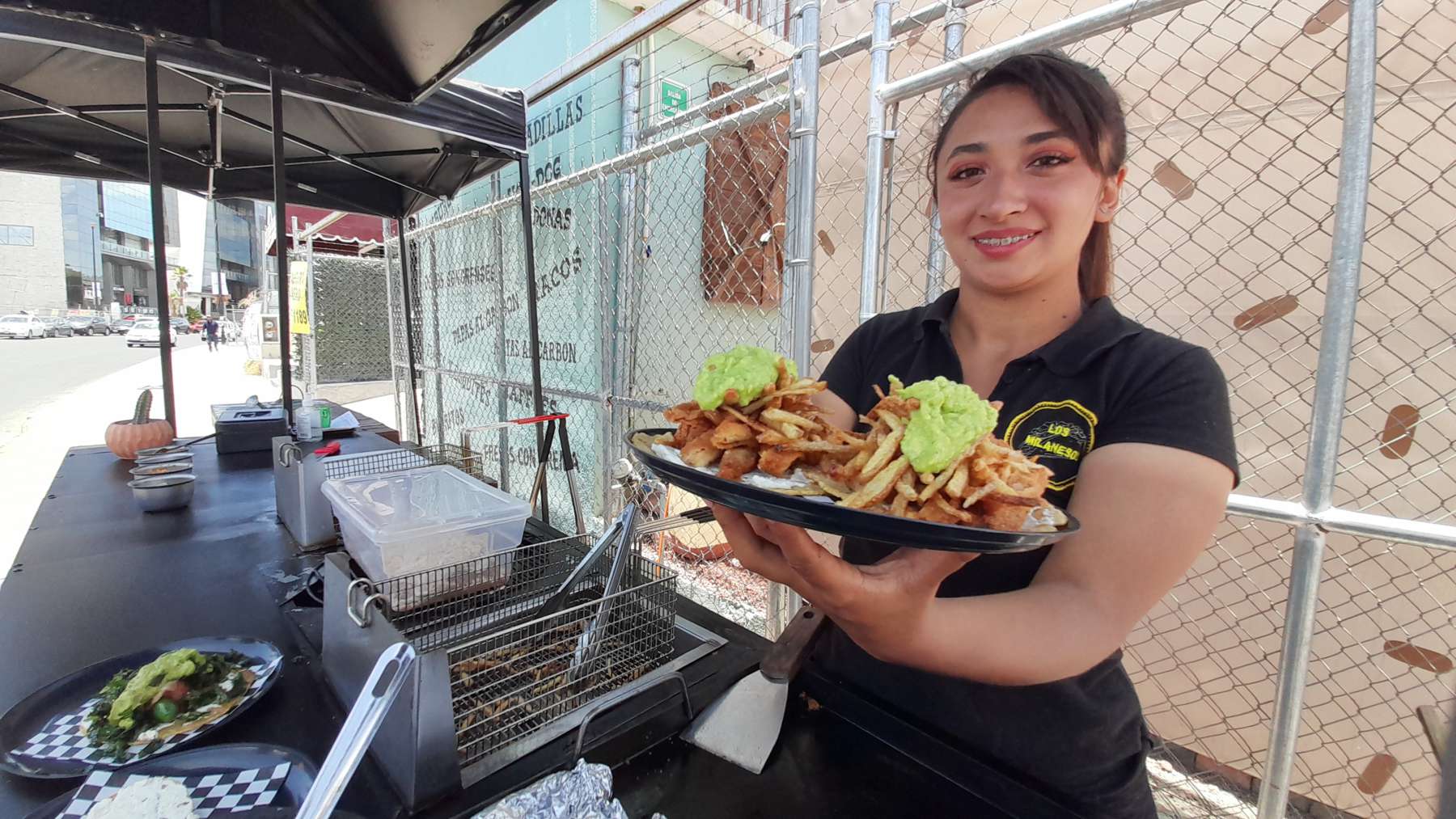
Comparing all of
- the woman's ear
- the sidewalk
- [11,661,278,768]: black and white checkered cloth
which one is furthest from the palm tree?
the woman's ear

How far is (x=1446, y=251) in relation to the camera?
1775 millimetres

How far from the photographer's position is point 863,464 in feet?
3.30

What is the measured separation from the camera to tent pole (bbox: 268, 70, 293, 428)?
279 centimetres

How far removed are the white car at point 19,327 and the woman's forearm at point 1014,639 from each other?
44898mm

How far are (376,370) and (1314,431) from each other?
12731 mm

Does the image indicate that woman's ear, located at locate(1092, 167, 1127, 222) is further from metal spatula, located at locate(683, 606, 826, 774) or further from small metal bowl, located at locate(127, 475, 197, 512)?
small metal bowl, located at locate(127, 475, 197, 512)

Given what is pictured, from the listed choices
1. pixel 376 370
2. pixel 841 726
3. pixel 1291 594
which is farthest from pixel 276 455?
pixel 376 370

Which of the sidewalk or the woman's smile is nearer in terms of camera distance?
the woman's smile

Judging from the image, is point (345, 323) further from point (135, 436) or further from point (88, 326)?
point (88, 326)

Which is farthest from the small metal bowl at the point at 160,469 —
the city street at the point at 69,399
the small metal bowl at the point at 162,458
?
the city street at the point at 69,399

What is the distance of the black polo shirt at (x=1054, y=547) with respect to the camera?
1078 millimetres

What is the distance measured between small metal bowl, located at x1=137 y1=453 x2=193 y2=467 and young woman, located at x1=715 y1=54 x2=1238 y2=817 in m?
3.00

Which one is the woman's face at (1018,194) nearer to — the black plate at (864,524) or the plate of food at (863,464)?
the plate of food at (863,464)

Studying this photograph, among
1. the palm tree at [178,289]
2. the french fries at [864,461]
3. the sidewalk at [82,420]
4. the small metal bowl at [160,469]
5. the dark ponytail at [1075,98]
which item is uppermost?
the palm tree at [178,289]
